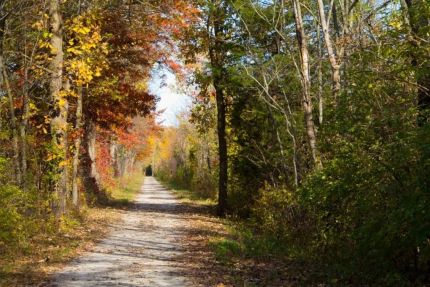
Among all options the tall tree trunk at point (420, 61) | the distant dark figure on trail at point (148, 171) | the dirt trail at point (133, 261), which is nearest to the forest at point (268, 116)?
the tall tree trunk at point (420, 61)

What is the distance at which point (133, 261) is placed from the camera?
10414 mm

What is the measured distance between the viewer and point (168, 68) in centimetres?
2452

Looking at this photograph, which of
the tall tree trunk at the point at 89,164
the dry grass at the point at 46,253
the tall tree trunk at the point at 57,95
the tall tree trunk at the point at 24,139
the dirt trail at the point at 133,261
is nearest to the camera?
the dirt trail at the point at 133,261

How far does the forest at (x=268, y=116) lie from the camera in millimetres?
7383

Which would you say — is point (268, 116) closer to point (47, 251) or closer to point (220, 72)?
point (220, 72)

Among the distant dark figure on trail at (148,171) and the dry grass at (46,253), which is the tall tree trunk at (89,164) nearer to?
the dry grass at (46,253)

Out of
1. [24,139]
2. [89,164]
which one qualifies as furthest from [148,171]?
[24,139]

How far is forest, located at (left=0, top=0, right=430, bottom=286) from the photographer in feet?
24.2

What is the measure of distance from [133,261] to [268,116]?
9694mm

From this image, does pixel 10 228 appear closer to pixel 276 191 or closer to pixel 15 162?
pixel 15 162

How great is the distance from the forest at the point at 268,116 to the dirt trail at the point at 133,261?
1.60m

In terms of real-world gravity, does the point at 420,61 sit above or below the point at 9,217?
above

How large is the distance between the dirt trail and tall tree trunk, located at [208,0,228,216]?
4020mm

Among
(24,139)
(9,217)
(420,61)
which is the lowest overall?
(9,217)
